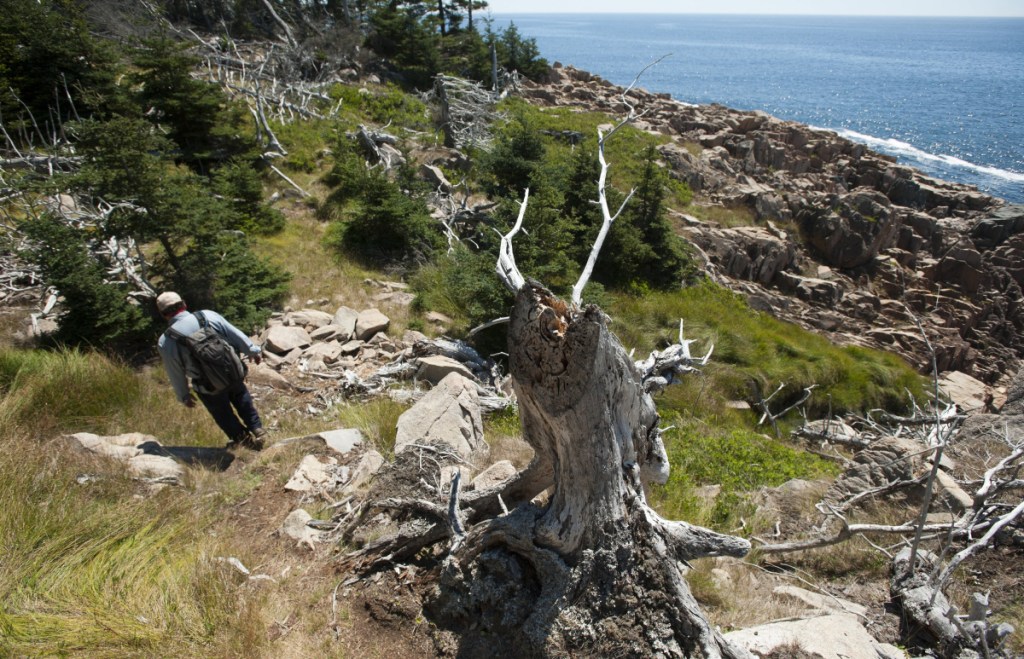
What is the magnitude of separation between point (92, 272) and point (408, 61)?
2288 centimetres

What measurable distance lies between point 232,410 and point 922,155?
42.0 metres

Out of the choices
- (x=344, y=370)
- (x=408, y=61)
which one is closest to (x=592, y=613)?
(x=344, y=370)

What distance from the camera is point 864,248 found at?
18859mm

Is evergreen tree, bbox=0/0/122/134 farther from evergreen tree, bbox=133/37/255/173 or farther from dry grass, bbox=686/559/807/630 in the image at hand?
dry grass, bbox=686/559/807/630

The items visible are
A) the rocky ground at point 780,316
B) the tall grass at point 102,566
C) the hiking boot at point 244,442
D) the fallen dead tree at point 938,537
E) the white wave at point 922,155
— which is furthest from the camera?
the white wave at point 922,155

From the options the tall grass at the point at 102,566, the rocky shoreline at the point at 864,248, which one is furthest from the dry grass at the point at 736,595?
the rocky shoreline at the point at 864,248

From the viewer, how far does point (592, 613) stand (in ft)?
9.22

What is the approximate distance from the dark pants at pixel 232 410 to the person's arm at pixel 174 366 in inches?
6.3

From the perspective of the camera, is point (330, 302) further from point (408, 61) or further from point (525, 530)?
point (408, 61)

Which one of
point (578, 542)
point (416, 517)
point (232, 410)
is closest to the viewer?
point (578, 542)

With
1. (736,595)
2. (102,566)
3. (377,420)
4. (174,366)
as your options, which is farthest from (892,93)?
(102,566)

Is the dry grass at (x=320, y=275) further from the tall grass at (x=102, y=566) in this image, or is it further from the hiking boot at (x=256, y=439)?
the tall grass at (x=102, y=566)

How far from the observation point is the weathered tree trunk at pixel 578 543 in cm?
269

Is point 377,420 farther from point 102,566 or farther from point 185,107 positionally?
point 185,107
